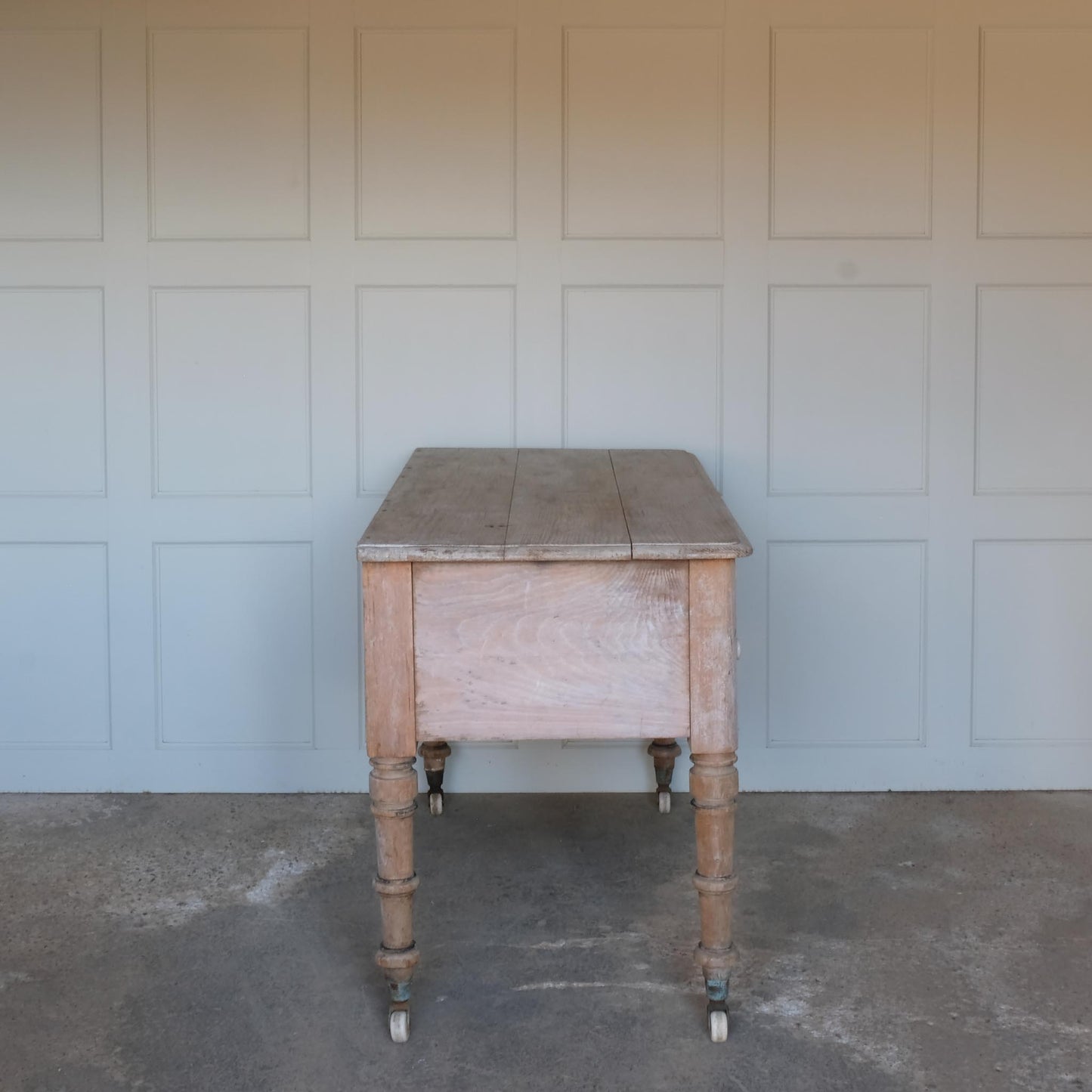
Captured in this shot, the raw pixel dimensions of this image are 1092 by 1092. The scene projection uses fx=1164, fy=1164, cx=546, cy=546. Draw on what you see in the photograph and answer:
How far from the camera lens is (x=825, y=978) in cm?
239

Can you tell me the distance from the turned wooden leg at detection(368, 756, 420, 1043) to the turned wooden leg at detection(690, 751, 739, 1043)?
550 mm

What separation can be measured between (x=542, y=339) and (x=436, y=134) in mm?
645

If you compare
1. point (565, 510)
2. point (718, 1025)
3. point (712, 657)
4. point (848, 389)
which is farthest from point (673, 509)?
point (848, 389)

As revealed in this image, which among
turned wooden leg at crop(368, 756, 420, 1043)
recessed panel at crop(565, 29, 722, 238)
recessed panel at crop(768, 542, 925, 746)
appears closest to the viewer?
turned wooden leg at crop(368, 756, 420, 1043)

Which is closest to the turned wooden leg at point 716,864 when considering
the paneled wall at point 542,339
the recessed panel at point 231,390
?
the paneled wall at point 542,339

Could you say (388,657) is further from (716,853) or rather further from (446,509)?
(716,853)

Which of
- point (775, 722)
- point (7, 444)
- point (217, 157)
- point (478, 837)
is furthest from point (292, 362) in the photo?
point (775, 722)

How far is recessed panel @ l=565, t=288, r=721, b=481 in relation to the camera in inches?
131

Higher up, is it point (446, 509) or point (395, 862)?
point (446, 509)

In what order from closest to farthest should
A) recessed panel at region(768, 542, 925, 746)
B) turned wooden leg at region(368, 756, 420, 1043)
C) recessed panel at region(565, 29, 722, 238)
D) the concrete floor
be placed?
the concrete floor
turned wooden leg at region(368, 756, 420, 1043)
recessed panel at region(565, 29, 722, 238)
recessed panel at region(768, 542, 925, 746)

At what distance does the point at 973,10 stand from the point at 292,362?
2.16 meters

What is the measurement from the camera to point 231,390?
3367mm

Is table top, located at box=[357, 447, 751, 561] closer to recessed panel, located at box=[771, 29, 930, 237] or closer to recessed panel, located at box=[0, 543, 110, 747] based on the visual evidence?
recessed panel, located at box=[771, 29, 930, 237]

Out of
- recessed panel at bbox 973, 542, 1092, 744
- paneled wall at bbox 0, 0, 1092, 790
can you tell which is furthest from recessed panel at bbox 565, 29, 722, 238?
recessed panel at bbox 973, 542, 1092, 744
